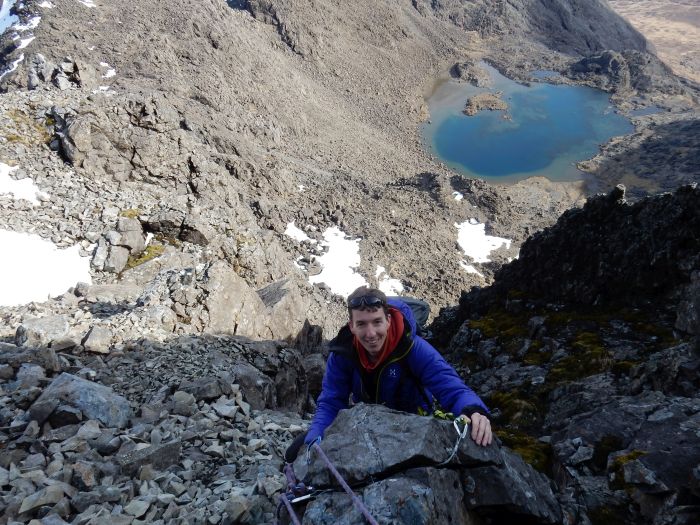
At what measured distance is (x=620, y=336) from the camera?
14305 mm

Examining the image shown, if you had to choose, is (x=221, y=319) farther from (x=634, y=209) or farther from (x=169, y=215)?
(x=634, y=209)

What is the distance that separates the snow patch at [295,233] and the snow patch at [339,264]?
2.24 meters

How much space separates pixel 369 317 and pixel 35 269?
1908 cm

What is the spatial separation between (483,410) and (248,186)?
4900 cm

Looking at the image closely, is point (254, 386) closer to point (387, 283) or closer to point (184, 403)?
point (184, 403)

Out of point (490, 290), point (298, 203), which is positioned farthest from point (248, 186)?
point (490, 290)

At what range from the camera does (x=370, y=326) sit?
5.82m

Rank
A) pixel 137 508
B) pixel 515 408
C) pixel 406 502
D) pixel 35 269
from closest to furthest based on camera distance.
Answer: pixel 406 502 → pixel 137 508 → pixel 515 408 → pixel 35 269

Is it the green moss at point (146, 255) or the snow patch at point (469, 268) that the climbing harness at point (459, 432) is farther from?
the snow patch at point (469, 268)

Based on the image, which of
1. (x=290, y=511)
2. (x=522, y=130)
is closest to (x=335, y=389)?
(x=290, y=511)

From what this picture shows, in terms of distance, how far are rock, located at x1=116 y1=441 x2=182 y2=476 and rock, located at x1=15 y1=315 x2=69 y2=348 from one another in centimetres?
576

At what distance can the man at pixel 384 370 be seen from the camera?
5816 mm

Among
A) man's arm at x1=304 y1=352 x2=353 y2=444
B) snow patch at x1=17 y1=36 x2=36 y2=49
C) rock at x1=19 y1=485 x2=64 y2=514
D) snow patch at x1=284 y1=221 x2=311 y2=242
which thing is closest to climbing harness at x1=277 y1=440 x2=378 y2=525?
man's arm at x1=304 y1=352 x2=353 y2=444

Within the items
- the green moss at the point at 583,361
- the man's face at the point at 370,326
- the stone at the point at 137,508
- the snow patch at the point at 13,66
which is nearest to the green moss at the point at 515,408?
the green moss at the point at 583,361
